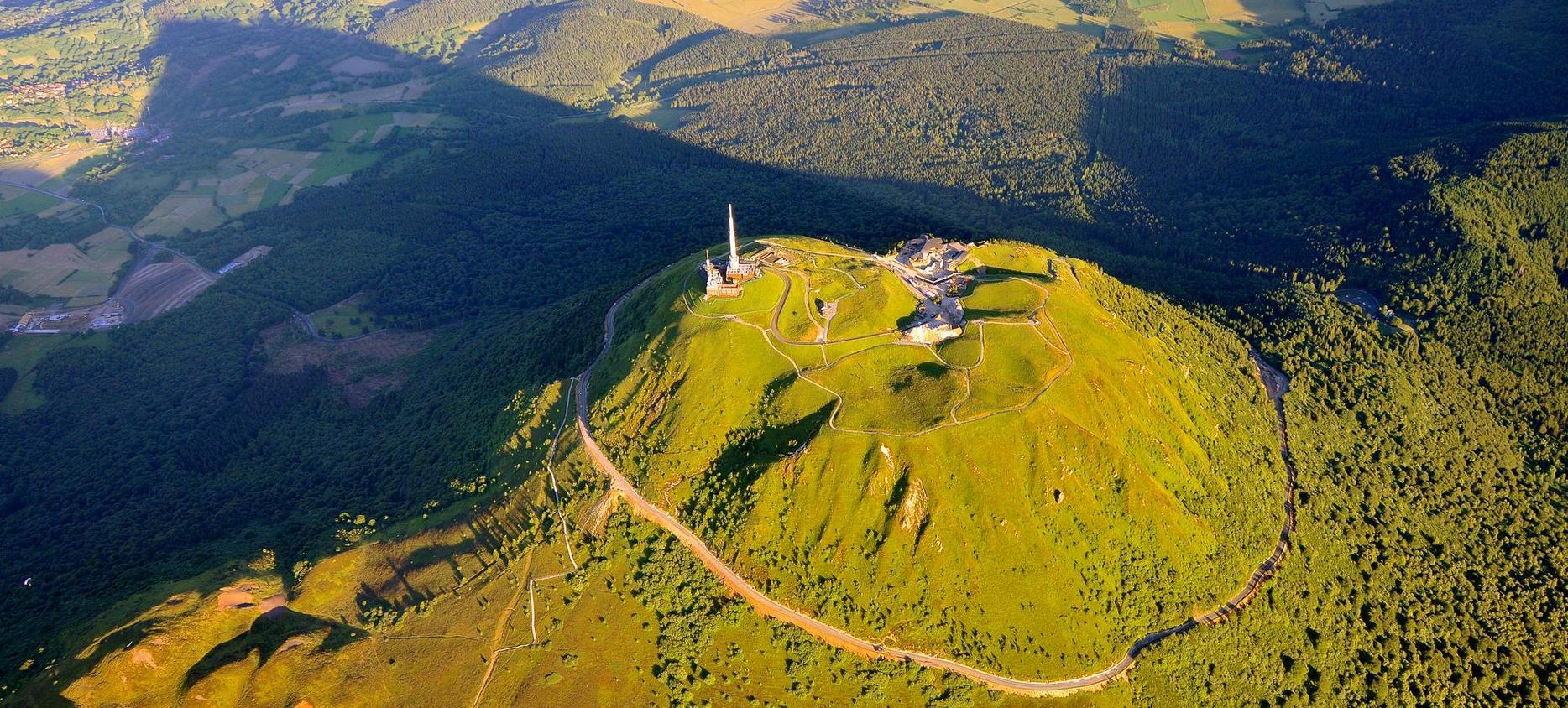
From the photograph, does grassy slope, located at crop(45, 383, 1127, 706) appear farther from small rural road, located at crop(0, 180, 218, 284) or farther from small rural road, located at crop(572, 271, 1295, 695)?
small rural road, located at crop(0, 180, 218, 284)

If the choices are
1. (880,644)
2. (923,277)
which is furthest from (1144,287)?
(880,644)

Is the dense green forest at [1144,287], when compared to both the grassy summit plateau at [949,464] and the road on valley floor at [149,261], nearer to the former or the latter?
the road on valley floor at [149,261]

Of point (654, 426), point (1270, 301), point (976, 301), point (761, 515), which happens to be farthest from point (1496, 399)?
point (654, 426)

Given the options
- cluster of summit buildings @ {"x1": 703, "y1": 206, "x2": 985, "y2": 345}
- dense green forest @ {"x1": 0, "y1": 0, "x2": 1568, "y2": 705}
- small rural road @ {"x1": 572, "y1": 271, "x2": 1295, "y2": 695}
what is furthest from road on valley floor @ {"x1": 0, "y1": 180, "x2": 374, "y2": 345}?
cluster of summit buildings @ {"x1": 703, "y1": 206, "x2": 985, "y2": 345}

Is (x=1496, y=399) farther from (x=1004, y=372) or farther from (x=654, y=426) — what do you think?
(x=654, y=426)

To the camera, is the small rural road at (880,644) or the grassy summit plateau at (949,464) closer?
the small rural road at (880,644)

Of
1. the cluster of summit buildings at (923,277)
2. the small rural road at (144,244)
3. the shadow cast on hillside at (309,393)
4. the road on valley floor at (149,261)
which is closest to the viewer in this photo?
the cluster of summit buildings at (923,277)

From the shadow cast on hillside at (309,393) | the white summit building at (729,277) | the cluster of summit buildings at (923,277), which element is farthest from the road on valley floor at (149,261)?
the white summit building at (729,277)
